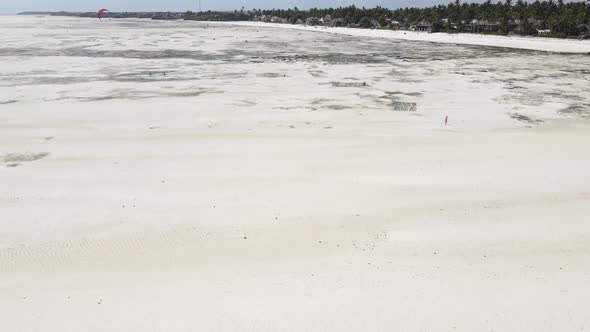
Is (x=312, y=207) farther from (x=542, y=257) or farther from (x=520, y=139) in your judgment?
(x=520, y=139)

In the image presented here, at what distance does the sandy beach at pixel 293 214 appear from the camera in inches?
227

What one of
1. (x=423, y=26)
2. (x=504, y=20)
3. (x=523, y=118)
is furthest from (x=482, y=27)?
(x=523, y=118)

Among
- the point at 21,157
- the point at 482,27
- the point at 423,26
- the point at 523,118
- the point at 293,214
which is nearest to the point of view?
the point at 293,214

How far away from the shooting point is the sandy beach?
5777mm

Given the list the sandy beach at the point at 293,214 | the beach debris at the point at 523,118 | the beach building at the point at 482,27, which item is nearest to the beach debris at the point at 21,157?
the sandy beach at the point at 293,214

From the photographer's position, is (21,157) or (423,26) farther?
(423,26)

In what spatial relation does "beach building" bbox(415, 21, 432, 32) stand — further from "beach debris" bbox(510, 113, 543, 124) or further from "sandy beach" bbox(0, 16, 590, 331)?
"beach debris" bbox(510, 113, 543, 124)

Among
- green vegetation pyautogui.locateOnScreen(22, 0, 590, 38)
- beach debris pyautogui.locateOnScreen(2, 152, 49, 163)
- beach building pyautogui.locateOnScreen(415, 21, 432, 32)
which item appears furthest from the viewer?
beach building pyautogui.locateOnScreen(415, 21, 432, 32)

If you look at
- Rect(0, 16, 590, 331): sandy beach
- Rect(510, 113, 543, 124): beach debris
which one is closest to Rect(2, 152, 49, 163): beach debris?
Rect(0, 16, 590, 331): sandy beach

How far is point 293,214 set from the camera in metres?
8.57

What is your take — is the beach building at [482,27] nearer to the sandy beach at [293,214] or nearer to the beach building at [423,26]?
the beach building at [423,26]

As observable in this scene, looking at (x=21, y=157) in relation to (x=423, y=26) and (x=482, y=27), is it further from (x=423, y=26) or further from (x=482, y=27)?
(x=423, y=26)

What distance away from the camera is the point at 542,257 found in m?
7.00

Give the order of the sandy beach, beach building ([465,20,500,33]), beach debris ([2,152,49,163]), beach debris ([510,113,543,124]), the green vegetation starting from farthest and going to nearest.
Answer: beach building ([465,20,500,33]) → the green vegetation → beach debris ([510,113,543,124]) → beach debris ([2,152,49,163]) → the sandy beach
